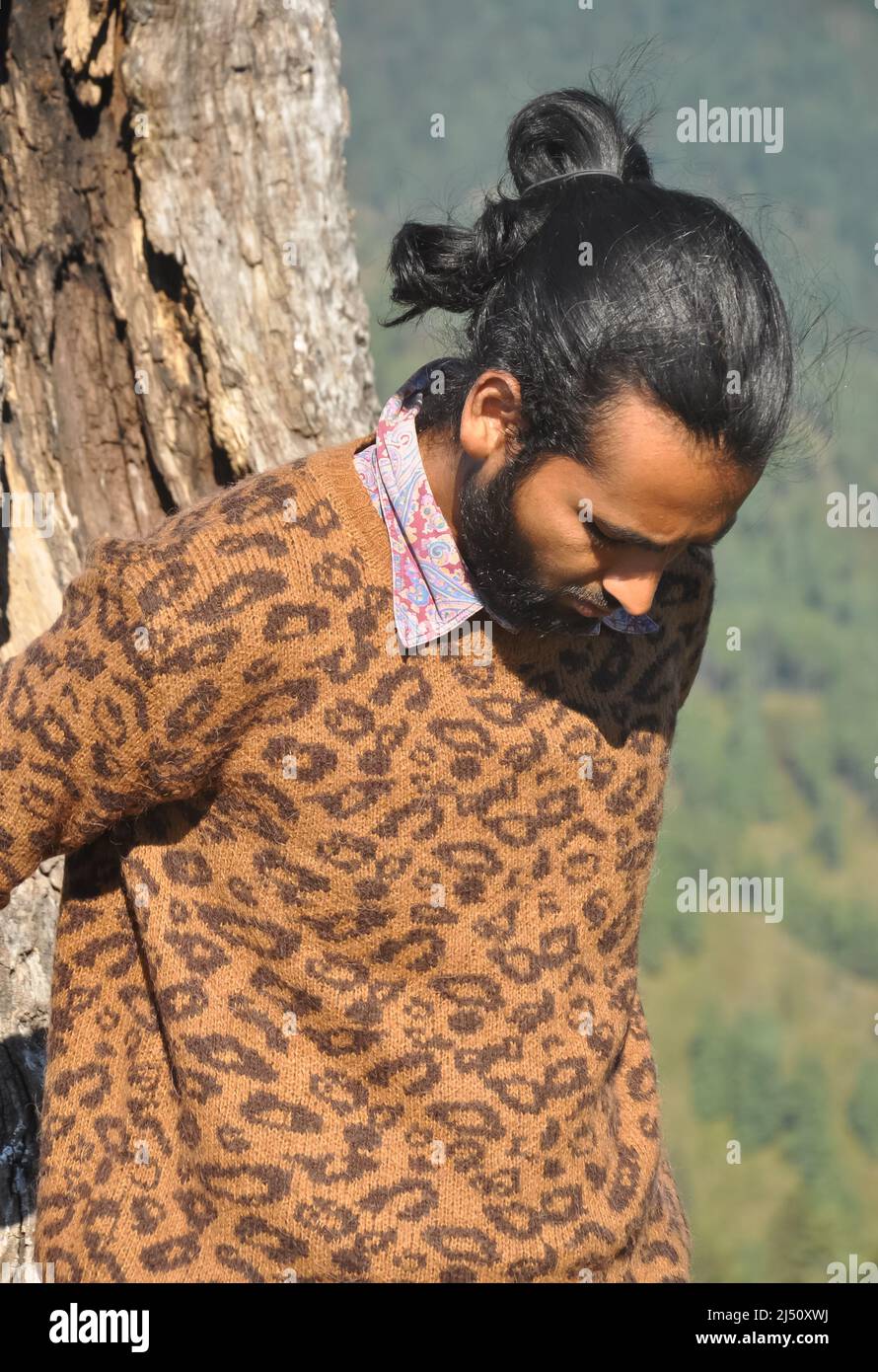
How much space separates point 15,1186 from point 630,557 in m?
1.38

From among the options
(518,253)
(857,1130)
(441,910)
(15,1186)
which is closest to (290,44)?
(518,253)

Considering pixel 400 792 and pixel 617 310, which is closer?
pixel 617 310

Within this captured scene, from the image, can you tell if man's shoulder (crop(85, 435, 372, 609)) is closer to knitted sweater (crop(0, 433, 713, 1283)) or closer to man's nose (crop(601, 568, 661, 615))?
knitted sweater (crop(0, 433, 713, 1283))

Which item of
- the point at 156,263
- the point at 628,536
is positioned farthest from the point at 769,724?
the point at 628,536

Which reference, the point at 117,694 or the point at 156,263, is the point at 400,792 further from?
the point at 156,263

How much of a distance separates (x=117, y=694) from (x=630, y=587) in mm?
567

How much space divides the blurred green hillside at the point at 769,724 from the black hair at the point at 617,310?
36.2 ft

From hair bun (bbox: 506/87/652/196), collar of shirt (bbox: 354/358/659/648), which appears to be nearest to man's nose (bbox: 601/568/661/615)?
collar of shirt (bbox: 354/358/659/648)

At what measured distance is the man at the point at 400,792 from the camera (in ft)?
4.71

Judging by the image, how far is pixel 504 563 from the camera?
1.53 meters

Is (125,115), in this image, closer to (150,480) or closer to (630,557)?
(150,480)

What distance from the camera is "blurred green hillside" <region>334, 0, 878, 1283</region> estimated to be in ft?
50.9

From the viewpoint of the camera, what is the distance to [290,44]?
2.66 m

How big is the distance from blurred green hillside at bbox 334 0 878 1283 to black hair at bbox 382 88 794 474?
11022mm
